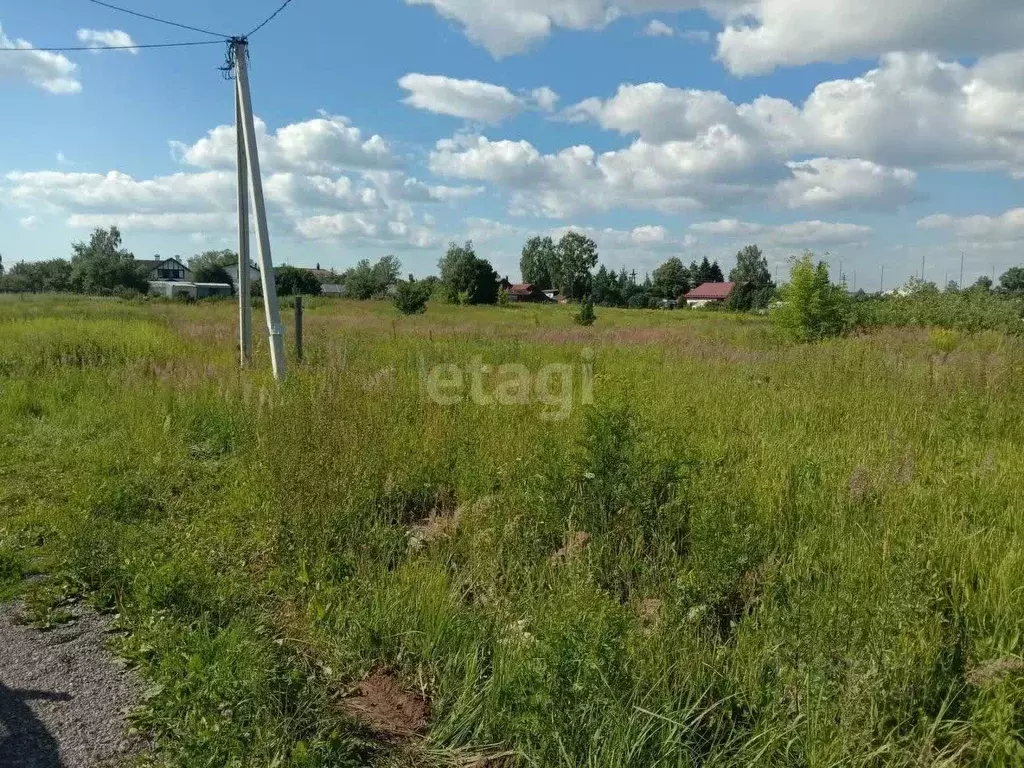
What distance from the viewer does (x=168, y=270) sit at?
9831 cm

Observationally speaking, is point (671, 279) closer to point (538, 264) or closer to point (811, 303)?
point (538, 264)

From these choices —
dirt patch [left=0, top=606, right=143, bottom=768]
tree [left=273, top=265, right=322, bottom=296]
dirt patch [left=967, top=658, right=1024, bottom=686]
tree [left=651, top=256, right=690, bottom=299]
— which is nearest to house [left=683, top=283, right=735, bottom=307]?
tree [left=651, top=256, right=690, bottom=299]

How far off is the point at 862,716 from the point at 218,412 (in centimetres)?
672

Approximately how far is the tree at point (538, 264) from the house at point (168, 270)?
50.7 metres

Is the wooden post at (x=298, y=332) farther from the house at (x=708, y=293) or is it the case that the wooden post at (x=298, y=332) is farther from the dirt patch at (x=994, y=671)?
the house at (x=708, y=293)

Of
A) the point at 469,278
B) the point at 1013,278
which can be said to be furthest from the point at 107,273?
the point at 1013,278

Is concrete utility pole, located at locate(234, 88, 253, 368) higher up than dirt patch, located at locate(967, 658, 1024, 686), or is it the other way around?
concrete utility pole, located at locate(234, 88, 253, 368)

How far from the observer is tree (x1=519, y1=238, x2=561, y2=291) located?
108 m

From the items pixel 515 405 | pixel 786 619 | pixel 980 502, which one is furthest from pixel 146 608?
pixel 980 502

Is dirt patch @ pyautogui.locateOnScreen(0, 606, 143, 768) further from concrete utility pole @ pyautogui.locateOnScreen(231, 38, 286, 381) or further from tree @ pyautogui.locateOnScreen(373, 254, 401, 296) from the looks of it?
tree @ pyautogui.locateOnScreen(373, 254, 401, 296)

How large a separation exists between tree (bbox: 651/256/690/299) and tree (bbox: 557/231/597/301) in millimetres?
10429

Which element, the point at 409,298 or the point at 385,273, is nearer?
the point at 409,298

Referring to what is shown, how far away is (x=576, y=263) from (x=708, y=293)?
69.7 ft

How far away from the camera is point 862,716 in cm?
238
